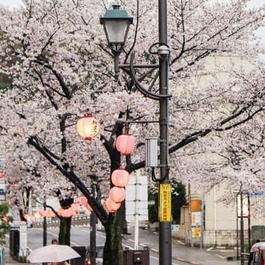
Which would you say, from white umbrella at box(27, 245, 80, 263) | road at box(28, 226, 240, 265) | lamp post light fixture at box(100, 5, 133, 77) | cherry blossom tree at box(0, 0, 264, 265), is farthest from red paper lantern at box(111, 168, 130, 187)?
road at box(28, 226, 240, 265)

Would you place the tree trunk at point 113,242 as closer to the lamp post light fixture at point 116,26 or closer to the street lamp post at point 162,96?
the street lamp post at point 162,96

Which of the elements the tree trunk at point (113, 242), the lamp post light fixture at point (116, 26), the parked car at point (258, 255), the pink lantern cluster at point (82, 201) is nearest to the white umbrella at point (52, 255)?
the tree trunk at point (113, 242)

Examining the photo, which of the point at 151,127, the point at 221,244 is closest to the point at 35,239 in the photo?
the point at 221,244

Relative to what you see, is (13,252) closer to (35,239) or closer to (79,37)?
(35,239)

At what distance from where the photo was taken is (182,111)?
1888 centimetres

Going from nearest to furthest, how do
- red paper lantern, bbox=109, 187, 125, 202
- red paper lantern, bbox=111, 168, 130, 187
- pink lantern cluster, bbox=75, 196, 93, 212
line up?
red paper lantern, bbox=111, 168, 130, 187, red paper lantern, bbox=109, 187, 125, 202, pink lantern cluster, bbox=75, 196, 93, 212

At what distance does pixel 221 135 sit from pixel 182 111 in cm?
152

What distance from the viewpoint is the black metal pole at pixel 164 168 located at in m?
11.1

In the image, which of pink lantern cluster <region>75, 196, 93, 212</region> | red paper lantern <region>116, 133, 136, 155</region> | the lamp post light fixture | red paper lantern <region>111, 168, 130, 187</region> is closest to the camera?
the lamp post light fixture

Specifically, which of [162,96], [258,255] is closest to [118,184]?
[258,255]

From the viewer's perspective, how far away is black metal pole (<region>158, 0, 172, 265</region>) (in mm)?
11125

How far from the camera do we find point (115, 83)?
61.2ft

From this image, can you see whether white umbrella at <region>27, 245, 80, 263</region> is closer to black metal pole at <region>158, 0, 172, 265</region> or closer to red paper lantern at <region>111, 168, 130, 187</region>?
red paper lantern at <region>111, 168, 130, 187</region>

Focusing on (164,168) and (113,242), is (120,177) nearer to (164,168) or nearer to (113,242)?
(113,242)
